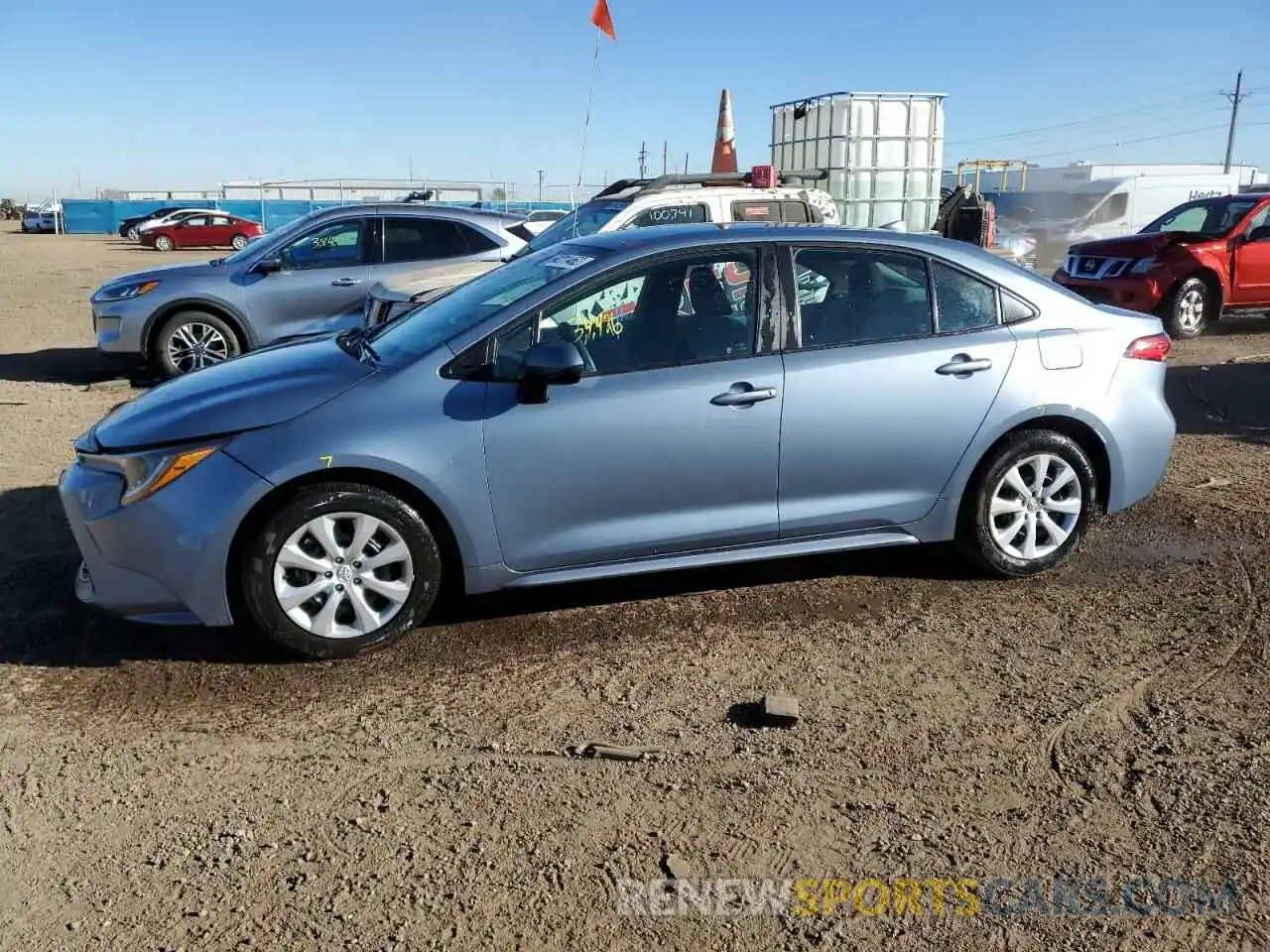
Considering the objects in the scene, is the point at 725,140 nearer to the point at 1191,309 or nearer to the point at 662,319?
the point at 1191,309

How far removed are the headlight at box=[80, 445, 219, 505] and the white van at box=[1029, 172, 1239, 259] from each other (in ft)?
86.4

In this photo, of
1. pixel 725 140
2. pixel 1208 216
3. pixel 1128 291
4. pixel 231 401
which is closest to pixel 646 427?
pixel 231 401

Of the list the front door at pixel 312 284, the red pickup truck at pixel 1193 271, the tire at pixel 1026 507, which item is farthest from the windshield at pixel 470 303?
the red pickup truck at pixel 1193 271

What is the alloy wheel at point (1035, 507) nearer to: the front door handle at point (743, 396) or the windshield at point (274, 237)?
the front door handle at point (743, 396)

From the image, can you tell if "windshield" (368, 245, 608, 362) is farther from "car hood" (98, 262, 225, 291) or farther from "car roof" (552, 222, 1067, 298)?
"car hood" (98, 262, 225, 291)

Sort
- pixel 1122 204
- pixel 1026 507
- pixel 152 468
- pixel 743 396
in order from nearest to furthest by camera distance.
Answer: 1. pixel 152 468
2. pixel 743 396
3. pixel 1026 507
4. pixel 1122 204

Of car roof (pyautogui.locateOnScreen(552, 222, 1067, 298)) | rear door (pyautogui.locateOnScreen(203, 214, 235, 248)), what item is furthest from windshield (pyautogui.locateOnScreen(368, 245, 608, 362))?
rear door (pyautogui.locateOnScreen(203, 214, 235, 248))

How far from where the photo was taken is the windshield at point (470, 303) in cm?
450

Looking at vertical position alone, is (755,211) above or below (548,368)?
above

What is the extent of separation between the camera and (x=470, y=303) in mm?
4832

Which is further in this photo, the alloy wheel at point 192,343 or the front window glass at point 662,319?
the alloy wheel at point 192,343

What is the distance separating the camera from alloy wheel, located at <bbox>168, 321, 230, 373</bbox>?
9.95 metres

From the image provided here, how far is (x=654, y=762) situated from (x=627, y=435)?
136 cm

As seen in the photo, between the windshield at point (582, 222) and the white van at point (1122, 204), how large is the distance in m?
20.1
